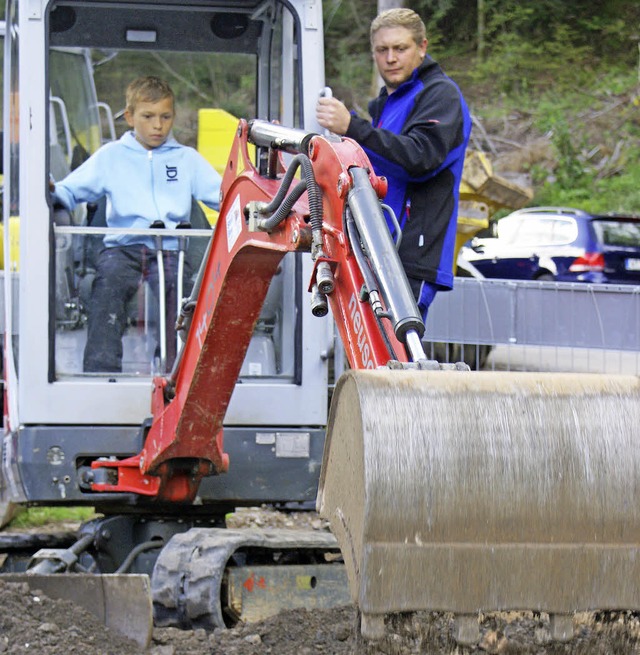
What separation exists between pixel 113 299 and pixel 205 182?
65 centimetres

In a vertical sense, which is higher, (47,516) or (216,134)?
(216,134)

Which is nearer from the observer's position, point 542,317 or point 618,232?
point 542,317

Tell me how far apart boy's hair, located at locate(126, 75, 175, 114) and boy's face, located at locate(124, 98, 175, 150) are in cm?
2

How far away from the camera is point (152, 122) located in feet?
18.5

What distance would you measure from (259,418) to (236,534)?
56 cm

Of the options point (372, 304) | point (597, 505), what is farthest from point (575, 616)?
point (372, 304)

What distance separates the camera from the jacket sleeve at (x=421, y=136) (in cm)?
437

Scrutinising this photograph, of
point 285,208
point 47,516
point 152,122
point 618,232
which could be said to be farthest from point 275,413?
point 618,232

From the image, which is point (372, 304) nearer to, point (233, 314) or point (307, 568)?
point (233, 314)

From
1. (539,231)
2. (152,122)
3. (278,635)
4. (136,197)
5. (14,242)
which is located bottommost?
(278,635)

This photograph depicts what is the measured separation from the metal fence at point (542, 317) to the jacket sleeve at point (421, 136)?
3.21 meters

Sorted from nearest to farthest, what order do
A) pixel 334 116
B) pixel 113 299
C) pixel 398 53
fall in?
pixel 334 116 → pixel 398 53 → pixel 113 299

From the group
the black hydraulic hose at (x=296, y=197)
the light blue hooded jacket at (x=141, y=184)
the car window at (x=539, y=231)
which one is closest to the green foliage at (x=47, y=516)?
the light blue hooded jacket at (x=141, y=184)

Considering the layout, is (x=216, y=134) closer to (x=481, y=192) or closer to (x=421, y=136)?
(x=421, y=136)
